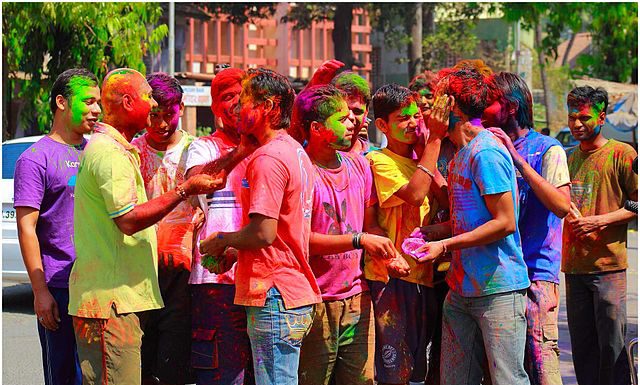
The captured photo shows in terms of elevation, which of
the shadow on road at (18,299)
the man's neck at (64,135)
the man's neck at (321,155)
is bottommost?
the shadow on road at (18,299)

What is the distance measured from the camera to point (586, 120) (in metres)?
5.91

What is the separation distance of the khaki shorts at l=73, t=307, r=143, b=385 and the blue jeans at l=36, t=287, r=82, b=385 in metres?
0.53

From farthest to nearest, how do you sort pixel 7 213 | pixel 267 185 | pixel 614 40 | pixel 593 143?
pixel 614 40 < pixel 7 213 < pixel 593 143 < pixel 267 185

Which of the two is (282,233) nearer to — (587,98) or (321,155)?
(321,155)

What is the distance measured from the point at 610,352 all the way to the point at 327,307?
78.5 inches

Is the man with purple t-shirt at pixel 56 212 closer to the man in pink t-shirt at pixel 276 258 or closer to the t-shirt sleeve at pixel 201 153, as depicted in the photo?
the t-shirt sleeve at pixel 201 153

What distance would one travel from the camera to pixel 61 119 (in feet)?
17.0

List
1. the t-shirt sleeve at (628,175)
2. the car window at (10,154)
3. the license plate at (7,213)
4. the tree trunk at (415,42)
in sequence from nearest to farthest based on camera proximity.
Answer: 1. the t-shirt sleeve at (628,175)
2. the license plate at (7,213)
3. the car window at (10,154)
4. the tree trunk at (415,42)

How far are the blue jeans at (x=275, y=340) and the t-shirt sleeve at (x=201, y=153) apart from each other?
0.96m

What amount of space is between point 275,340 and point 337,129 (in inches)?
43.9

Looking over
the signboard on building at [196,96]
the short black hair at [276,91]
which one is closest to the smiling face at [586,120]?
the short black hair at [276,91]

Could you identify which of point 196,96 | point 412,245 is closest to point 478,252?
point 412,245

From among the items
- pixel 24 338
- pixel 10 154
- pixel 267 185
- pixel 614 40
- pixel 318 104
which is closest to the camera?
pixel 267 185

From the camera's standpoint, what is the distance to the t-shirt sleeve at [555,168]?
16.4ft
